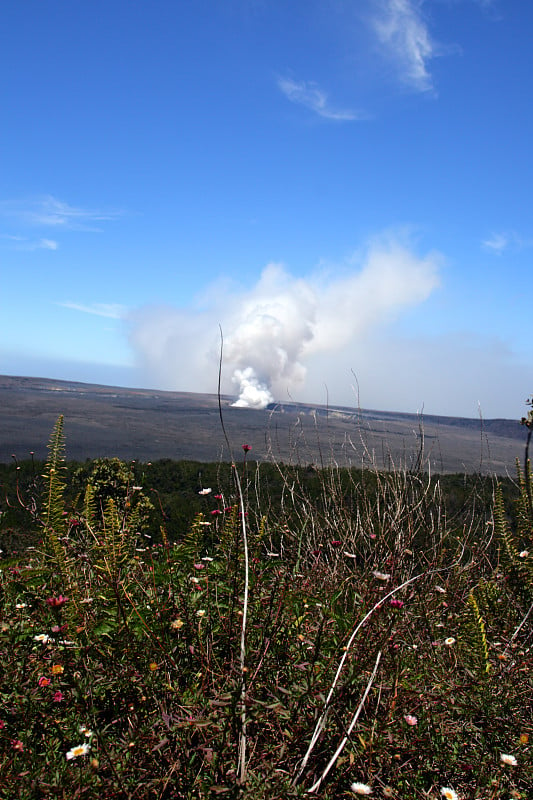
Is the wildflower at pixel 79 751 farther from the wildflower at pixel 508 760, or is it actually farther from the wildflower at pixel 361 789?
the wildflower at pixel 508 760

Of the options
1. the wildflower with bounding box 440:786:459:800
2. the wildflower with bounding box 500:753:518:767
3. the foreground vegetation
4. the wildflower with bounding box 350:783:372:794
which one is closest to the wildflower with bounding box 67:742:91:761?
the foreground vegetation

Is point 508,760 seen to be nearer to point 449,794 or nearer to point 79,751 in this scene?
point 449,794

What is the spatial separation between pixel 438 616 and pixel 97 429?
2351 inches

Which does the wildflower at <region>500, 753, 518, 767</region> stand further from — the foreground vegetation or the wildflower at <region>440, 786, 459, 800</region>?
the wildflower at <region>440, 786, 459, 800</region>

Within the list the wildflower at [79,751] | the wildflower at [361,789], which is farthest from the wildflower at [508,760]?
the wildflower at [79,751]

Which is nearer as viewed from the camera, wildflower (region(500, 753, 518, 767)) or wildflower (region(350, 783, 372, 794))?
wildflower (region(350, 783, 372, 794))

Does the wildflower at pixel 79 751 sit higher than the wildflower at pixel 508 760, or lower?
lower

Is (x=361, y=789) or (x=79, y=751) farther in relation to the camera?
(x=79, y=751)

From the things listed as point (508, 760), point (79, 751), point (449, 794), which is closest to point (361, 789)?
point (449, 794)

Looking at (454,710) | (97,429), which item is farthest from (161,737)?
(97,429)

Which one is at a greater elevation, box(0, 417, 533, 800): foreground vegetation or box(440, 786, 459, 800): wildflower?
box(0, 417, 533, 800): foreground vegetation

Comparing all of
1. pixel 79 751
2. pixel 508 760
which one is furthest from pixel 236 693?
pixel 508 760

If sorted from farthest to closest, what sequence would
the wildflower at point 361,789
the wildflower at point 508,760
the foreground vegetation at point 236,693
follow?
the wildflower at point 508,760
the foreground vegetation at point 236,693
the wildflower at point 361,789

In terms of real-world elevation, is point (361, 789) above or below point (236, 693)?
below
